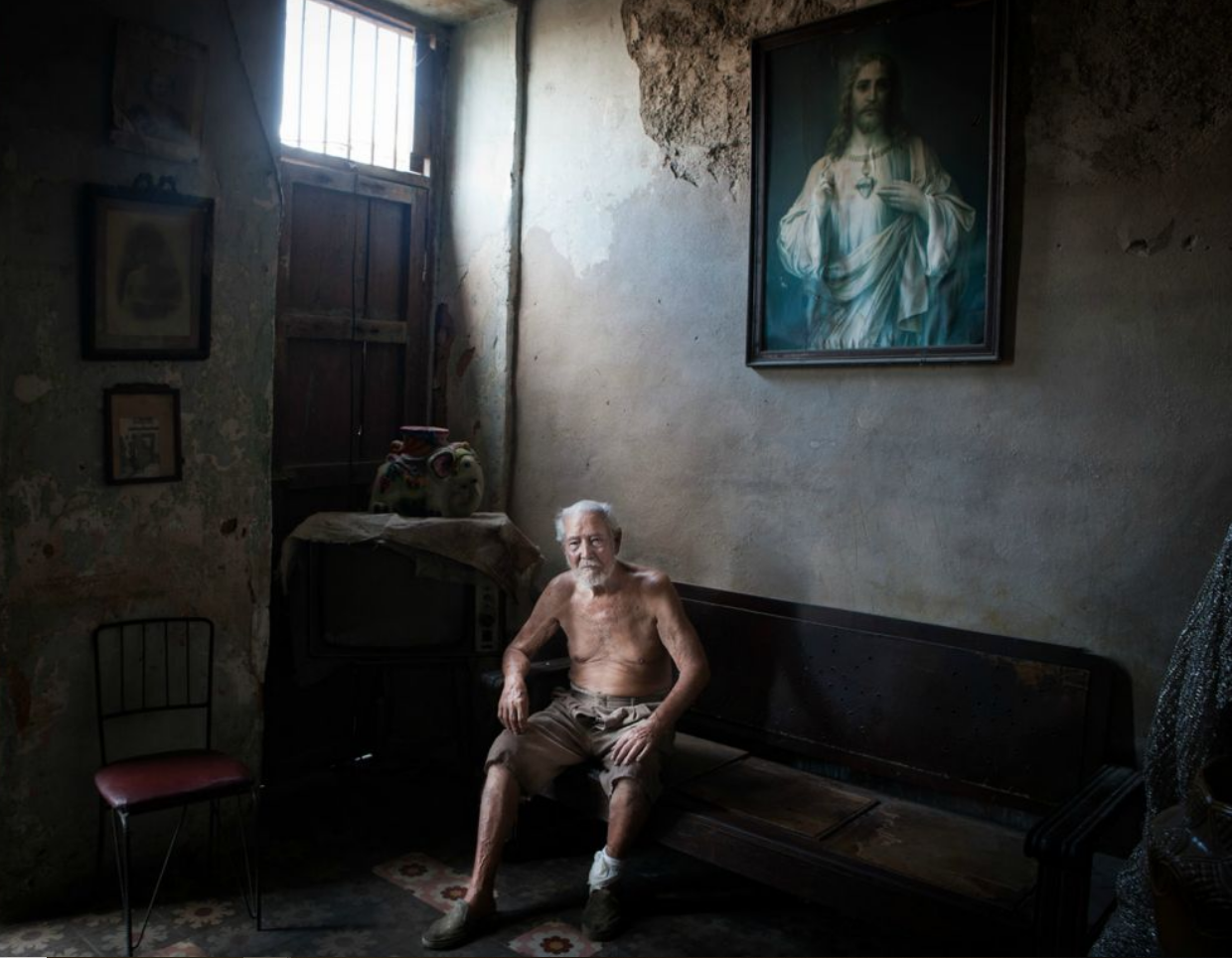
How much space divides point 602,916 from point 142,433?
211 cm

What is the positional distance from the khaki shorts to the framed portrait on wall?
135 cm

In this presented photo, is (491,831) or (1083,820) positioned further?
(491,831)

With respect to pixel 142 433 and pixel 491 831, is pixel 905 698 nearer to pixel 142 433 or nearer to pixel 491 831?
pixel 491 831

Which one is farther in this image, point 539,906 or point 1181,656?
point 539,906

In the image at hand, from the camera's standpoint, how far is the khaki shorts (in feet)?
11.1

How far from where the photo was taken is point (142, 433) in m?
3.42

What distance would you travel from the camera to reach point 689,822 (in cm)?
321

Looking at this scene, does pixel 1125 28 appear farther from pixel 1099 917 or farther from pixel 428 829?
pixel 428 829

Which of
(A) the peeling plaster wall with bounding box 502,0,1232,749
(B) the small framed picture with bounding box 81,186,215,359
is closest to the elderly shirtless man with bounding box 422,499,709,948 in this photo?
(A) the peeling plaster wall with bounding box 502,0,1232,749

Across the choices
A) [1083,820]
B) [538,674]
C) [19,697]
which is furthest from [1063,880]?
[19,697]

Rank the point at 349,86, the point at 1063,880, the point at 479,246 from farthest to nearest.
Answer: the point at 479,246 → the point at 349,86 → the point at 1063,880

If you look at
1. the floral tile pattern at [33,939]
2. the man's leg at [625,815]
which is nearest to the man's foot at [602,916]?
the man's leg at [625,815]

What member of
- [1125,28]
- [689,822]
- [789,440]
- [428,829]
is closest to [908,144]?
[1125,28]

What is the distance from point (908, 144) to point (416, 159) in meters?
2.33
